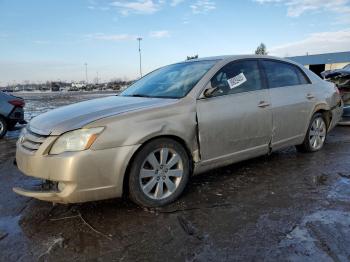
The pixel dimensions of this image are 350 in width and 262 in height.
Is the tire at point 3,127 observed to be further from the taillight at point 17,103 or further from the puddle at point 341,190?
the puddle at point 341,190

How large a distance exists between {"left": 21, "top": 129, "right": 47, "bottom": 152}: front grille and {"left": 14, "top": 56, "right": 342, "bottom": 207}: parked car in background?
1 centimetres

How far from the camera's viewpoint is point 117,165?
12.1ft

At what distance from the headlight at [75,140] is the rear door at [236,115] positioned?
4.20 feet

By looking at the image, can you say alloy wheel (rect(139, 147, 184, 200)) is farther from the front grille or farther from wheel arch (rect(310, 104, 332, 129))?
wheel arch (rect(310, 104, 332, 129))

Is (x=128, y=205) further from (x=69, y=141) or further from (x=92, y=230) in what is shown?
(x=69, y=141)

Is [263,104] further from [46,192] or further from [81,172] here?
[46,192]

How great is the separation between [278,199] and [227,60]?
6.20 feet

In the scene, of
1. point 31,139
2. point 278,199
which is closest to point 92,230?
point 31,139

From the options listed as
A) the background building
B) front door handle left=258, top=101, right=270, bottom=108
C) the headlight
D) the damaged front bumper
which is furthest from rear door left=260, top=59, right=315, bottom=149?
the background building

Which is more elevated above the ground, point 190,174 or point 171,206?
point 190,174

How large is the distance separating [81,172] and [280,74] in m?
3.39

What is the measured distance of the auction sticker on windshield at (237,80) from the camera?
481 cm

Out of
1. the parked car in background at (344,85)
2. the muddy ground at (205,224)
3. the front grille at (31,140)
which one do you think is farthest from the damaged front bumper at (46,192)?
the parked car in background at (344,85)

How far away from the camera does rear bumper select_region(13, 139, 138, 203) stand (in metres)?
3.52
